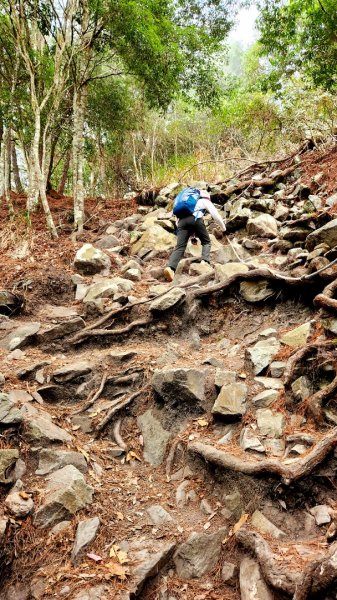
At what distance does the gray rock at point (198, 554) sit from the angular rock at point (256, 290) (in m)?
3.70

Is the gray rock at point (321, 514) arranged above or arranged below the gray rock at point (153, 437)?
above

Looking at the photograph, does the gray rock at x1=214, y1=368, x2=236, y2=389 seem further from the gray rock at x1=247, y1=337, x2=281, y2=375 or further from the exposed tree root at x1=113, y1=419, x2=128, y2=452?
the exposed tree root at x1=113, y1=419, x2=128, y2=452

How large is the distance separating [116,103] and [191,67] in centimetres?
450

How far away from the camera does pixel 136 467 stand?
4.59 metres

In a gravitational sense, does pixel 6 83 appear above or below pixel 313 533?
above

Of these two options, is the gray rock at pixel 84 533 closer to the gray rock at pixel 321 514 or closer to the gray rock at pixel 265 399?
the gray rock at pixel 321 514

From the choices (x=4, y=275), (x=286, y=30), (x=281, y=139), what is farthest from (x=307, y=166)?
(x=4, y=275)

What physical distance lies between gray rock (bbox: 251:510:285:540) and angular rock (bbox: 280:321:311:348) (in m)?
2.22

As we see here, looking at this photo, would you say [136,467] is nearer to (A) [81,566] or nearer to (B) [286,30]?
(A) [81,566]

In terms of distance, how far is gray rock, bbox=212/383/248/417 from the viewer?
4.54m

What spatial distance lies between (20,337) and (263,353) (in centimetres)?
395

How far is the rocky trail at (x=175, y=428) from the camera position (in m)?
3.27

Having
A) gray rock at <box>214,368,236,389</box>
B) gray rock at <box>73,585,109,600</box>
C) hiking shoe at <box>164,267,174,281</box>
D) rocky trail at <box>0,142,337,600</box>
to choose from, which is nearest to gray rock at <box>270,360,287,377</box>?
rocky trail at <box>0,142,337,600</box>

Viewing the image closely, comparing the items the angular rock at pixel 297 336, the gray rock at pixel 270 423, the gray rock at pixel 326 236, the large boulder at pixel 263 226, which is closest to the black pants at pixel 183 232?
the large boulder at pixel 263 226
